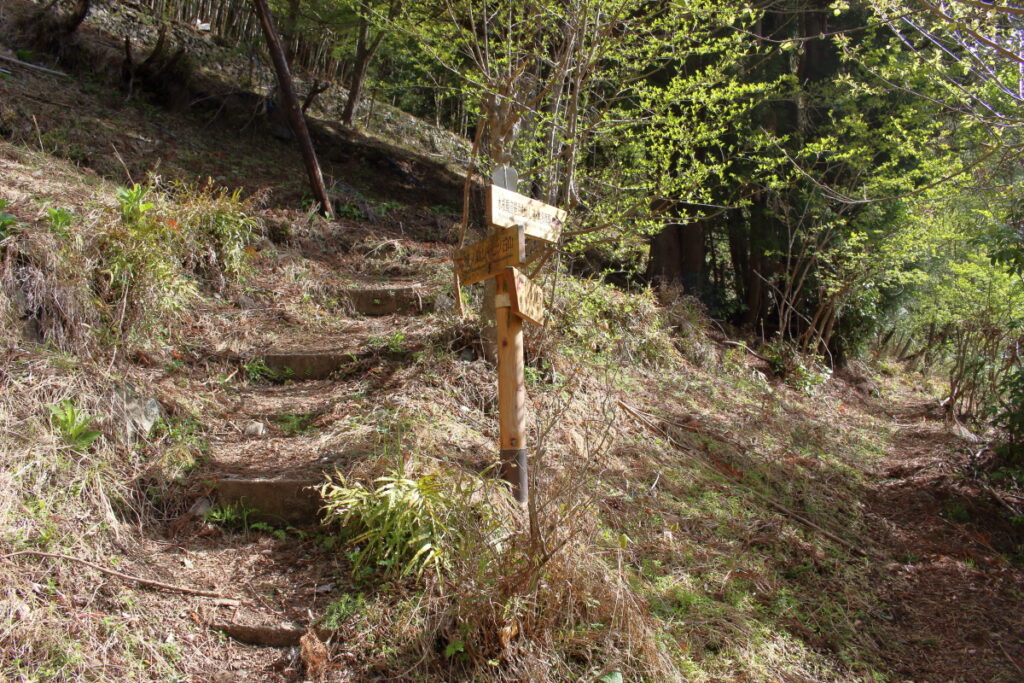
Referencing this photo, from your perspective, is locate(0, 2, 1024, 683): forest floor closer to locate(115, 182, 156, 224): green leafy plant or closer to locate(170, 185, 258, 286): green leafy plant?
locate(115, 182, 156, 224): green leafy plant

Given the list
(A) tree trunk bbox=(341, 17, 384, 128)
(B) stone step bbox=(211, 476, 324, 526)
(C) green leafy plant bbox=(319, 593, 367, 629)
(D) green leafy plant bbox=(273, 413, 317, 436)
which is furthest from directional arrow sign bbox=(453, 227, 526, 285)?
(A) tree trunk bbox=(341, 17, 384, 128)

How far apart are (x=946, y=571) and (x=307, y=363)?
4.99 m

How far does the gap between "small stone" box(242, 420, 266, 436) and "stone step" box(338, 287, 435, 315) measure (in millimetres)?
2337

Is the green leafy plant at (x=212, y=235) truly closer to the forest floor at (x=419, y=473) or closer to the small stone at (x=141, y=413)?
the forest floor at (x=419, y=473)

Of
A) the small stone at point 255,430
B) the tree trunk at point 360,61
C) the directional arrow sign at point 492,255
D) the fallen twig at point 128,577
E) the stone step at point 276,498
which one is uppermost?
the tree trunk at point 360,61

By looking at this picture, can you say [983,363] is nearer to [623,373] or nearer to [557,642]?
[623,373]

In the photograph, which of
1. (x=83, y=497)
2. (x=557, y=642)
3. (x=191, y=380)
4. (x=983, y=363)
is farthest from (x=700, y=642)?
(x=983, y=363)

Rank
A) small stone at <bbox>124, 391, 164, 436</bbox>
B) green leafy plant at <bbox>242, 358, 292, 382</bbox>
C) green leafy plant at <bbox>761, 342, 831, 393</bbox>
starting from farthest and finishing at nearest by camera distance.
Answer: green leafy plant at <bbox>761, 342, 831, 393</bbox>, green leafy plant at <bbox>242, 358, 292, 382</bbox>, small stone at <bbox>124, 391, 164, 436</bbox>

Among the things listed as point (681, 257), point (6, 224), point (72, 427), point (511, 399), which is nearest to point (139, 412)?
point (72, 427)

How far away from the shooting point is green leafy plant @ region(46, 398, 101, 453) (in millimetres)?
3432

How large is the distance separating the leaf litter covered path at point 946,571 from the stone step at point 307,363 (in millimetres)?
4126

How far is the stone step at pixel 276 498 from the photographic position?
3621 mm

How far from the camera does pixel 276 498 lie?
11.9 feet

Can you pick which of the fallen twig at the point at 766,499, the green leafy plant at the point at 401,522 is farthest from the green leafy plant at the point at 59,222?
the fallen twig at the point at 766,499
